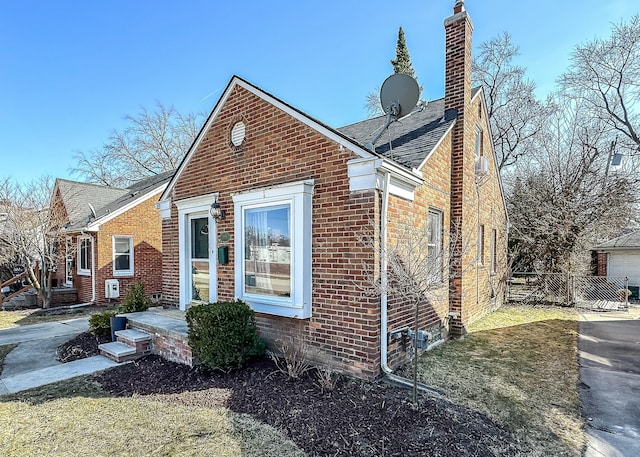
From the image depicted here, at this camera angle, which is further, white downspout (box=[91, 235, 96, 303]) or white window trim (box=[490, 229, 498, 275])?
white downspout (box=[91, 235, 96, 303])

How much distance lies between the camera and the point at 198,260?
7.67 metres

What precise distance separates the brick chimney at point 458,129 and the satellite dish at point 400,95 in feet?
6.08

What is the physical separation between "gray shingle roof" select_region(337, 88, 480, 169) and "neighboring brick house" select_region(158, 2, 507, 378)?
0.05 m

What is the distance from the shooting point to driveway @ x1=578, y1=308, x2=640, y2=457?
3553 mm

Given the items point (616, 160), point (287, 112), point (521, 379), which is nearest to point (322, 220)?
point (287, 112)

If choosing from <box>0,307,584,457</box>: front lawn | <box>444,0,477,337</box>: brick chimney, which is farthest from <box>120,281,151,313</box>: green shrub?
<box>444,0,477,337</box>: brick chimney

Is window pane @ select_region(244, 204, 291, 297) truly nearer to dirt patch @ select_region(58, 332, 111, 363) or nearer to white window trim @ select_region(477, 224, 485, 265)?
dirt patch @ select_region(58, 332, 111, 363)

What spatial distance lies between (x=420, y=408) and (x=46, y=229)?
1486 centimetres

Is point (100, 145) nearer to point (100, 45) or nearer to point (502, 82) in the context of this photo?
point (100, 45)

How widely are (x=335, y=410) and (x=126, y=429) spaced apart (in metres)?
2.32

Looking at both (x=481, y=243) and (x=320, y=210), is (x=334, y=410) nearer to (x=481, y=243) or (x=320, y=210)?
(x=320, y=210)

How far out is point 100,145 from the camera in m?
27.4

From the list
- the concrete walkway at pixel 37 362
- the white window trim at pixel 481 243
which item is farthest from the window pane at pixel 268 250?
the white window trim at pixel 481 243

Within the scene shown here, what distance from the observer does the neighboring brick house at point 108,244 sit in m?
13.2
